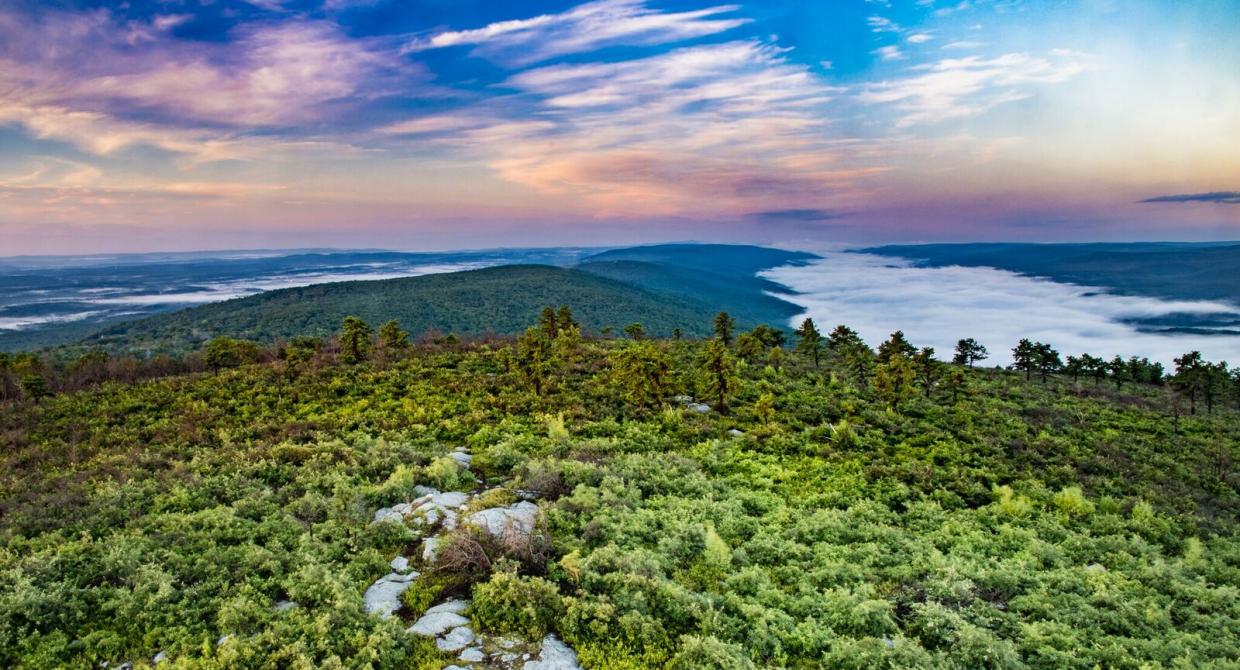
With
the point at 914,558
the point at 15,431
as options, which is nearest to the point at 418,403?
the point at 15,431

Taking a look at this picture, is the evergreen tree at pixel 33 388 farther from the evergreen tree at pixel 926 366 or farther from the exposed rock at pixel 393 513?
the evergreen tree at pixel 926 366

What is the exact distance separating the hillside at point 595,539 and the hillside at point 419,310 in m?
70.6

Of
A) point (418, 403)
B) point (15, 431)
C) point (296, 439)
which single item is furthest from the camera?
point (418, 403)

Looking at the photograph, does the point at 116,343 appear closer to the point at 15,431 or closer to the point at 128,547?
the point at 15,431

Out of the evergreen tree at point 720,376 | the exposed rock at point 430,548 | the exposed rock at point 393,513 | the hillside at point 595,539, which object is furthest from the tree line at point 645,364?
the exposed rock at point 430,548

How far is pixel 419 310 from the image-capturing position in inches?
5541

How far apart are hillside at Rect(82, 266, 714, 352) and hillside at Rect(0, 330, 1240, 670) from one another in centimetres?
7060

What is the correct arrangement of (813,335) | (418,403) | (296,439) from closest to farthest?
(296,439) → (418,403) → (813,335)

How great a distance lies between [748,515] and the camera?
14812mm

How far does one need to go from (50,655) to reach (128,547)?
294 cm

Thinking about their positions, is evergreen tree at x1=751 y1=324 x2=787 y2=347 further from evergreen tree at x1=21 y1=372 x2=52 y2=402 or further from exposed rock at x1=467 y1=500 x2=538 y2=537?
evergreen tree at x1=21 y1=372 x2=52 y2=402

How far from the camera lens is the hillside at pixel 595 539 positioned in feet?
30.1

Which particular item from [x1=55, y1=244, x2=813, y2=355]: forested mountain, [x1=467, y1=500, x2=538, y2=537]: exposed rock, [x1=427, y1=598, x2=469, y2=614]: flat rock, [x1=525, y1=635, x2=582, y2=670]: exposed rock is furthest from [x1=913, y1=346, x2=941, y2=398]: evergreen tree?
[x1=55, y1=244, x2=813, y2=355]: forested mountain

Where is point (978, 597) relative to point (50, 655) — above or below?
below
